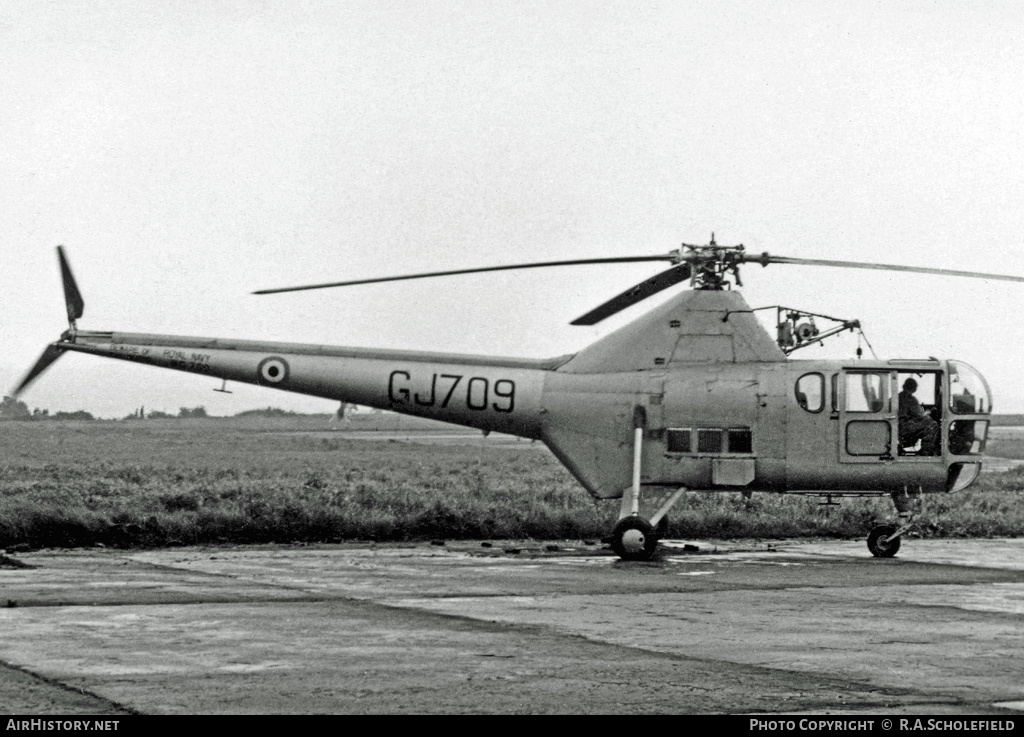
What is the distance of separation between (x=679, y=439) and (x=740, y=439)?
77cm

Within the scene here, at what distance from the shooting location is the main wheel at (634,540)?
17.7 metres

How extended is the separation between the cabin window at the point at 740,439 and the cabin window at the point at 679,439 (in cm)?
52

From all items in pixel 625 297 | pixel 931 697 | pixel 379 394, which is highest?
pixel 625 297

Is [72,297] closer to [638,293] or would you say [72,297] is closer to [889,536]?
[638,293]

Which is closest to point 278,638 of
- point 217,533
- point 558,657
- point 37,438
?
point 558,657

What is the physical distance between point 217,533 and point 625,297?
262 inches

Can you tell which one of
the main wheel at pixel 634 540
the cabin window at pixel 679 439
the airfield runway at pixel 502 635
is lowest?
the airfield runway at pixel 502 635

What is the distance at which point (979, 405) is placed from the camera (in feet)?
62.0

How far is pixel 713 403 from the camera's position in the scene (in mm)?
18828

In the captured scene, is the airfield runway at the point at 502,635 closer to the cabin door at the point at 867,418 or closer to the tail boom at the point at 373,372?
the cabin door at the point at 867,418

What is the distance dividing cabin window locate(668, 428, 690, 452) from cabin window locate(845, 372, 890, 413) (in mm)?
2067

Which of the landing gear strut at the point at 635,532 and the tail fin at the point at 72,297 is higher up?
the tail fin at the point at 72,297

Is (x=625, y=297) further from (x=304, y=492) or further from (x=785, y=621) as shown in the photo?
(x=304, y=492)

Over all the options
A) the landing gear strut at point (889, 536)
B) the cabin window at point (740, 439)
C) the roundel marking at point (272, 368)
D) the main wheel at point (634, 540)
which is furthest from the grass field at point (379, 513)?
the main wheel at point (634, 540)
